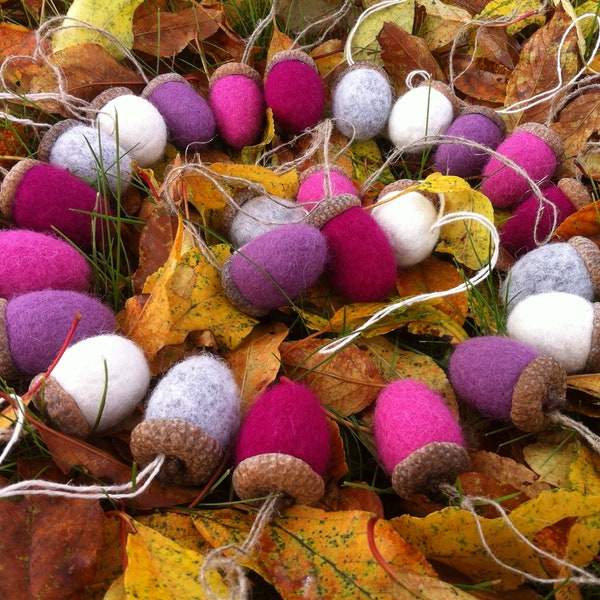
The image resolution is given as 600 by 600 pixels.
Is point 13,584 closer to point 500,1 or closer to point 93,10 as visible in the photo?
point 93,10

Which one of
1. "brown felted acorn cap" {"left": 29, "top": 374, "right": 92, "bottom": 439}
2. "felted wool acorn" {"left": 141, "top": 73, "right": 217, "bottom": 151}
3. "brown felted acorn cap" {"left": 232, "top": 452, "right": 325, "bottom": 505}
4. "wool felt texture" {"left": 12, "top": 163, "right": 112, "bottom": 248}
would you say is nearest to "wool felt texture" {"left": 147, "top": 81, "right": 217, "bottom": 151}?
"felted wool acorn" {"left": 141, "top": 73, "right": 217, "bottom": 151}

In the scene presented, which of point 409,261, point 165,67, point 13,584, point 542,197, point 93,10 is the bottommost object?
point 13,584

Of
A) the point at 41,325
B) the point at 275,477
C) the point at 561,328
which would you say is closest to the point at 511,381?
the point at 561,328

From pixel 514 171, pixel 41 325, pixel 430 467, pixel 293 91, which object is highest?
pixel 293 91

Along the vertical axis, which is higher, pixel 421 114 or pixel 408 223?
pixel 421 114

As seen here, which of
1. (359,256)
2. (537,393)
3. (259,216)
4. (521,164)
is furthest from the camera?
(521,164)

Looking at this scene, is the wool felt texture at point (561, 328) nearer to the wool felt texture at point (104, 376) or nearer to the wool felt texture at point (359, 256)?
the wool felt texture at point (359, 256)

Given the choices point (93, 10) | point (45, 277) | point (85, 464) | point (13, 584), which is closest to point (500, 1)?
point (93, 10)

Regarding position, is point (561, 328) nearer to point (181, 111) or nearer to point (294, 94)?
point (294, 94)
